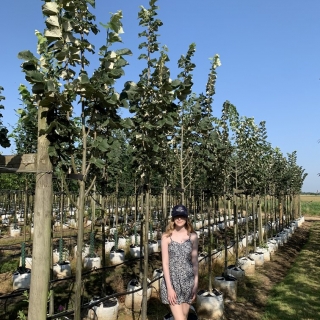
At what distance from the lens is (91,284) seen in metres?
8.94

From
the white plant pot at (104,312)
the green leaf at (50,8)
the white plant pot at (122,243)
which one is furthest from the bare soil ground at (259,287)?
the green leaf at (50,8)

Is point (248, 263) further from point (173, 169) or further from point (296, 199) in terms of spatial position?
point (296, 199)

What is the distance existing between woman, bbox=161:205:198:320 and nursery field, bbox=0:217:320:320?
243 cm

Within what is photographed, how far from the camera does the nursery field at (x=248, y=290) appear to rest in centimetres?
742

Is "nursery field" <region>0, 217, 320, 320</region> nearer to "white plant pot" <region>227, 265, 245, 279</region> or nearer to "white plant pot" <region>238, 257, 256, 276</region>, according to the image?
"white plant pot" <region>227, 265, 245, 279</region>

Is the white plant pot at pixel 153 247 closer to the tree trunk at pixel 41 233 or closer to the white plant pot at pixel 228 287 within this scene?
the white plant pot at pixel 228 287

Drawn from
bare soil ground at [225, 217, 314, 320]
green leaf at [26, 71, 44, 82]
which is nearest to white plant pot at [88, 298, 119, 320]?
bare soil ground at [225, 217, 314, 320]

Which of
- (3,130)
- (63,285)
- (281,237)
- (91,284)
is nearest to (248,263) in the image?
(91,284)

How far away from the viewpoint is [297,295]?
8922 millimetres

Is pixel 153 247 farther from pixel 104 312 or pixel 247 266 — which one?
pixel 104 312

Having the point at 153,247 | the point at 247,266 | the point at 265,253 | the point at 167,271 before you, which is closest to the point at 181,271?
the point at 167,271

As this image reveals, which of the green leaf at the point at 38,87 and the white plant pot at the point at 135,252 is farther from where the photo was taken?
the white plant pot at the point at 135,252

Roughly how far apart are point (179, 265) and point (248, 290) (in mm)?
6340

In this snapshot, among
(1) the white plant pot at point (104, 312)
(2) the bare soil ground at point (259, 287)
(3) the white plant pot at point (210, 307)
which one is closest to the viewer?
(1) the white plant pot at point (104, 312)
